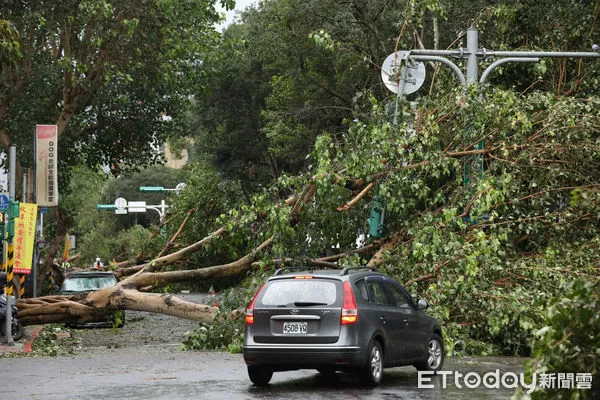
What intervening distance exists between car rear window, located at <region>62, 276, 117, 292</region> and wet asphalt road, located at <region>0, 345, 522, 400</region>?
35.8 ft

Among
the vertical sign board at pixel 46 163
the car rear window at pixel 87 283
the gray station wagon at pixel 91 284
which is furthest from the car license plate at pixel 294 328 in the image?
the vertical sign board at pixel 46 163

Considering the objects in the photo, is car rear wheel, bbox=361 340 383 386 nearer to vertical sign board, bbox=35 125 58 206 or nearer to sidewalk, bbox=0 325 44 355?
sidewalk, bbox=0 325 44 355

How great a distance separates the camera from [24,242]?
25.4m

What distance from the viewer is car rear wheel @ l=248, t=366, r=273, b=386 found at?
12859 millimetres

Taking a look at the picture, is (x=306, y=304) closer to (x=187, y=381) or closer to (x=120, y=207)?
(x=187, y=381)

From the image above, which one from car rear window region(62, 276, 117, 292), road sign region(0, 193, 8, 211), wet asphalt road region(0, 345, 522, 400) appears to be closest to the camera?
wet asphalt road region(0, 345, 522, 400)

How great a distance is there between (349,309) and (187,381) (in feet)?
8.59

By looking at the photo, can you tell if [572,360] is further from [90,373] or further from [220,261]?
[220,261]

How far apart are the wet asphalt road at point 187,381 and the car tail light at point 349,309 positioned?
2.79 feet

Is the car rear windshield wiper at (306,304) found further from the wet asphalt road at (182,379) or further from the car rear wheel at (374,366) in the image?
the wet asphalt road at (182,379)

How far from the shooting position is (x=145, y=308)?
22.2m

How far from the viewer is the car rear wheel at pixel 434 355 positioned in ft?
46.9

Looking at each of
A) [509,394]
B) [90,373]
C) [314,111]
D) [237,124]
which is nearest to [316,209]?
[90,373]

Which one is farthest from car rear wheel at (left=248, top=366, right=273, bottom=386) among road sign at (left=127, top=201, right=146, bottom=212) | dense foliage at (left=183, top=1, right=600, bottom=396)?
road sign at (left=127, top=201, right=146, bottom=212)
